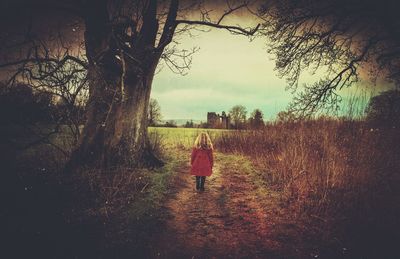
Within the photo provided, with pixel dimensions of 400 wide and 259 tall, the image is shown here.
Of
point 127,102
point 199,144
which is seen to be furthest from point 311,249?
point 127,102

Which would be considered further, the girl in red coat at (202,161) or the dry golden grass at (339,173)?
the girl in red coat at (202,161)

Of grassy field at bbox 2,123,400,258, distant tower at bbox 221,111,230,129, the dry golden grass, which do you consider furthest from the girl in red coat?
distant tower at bbox 221,111,230,129

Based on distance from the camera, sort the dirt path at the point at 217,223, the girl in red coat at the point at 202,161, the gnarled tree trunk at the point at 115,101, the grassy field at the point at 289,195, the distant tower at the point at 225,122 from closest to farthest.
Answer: the dirt path at the point at 217,223, the grassy field at the point at 289,195, the girl in red coat at the point at 202,161, the gnarled tree trunk at the point at 115,101, the distant tower at the point at 225,122

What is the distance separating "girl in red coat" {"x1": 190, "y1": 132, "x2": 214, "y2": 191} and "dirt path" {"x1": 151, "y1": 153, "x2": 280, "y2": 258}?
0.42 m

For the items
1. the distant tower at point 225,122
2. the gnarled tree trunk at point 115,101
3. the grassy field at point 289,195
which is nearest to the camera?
the grassy field at point 289,195

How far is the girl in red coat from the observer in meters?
7.02

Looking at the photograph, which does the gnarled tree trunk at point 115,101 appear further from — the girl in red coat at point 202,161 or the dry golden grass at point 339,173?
the dry golden grass at point 339,173

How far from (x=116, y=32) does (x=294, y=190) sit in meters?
6.63

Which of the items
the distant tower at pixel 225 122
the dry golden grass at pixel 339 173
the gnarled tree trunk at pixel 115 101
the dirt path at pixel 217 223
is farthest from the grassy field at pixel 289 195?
the distant tower at pixel 225 122

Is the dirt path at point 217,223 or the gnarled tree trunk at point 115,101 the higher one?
the gnarled tree trunk at point 115,101

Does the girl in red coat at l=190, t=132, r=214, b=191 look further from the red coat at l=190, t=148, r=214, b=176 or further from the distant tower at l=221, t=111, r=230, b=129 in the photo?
the distant tower at l=221, t=111, r=230, b=129

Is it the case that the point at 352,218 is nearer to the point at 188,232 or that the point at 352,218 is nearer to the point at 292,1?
the point at 188,232

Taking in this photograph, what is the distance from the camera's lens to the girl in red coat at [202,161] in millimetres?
7016

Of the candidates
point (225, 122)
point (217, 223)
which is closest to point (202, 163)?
point (217, 223)
